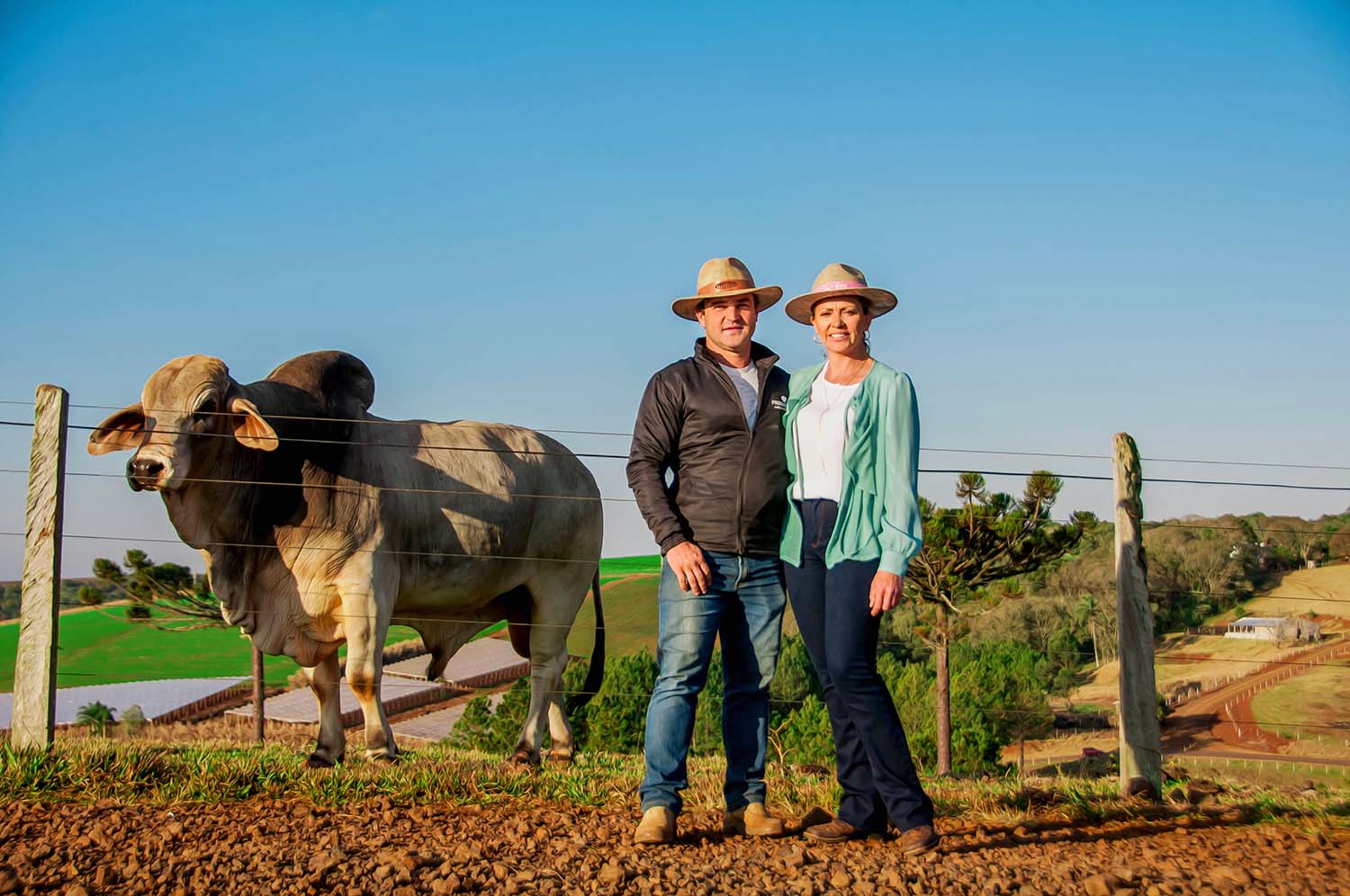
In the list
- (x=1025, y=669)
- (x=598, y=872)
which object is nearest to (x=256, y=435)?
(x=598, y=872)

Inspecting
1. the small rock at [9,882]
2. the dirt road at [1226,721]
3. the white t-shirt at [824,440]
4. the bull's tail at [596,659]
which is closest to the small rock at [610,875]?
the white t-shirt at [824,440]

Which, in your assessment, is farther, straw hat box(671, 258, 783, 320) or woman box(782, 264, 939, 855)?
straw hat box(671, 258, 783, 320)

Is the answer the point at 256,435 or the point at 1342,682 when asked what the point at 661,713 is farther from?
the point at 1342,682

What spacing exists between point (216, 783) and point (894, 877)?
3.08 meters

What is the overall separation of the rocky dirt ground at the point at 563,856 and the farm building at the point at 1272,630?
133ft

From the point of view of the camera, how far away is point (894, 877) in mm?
4008

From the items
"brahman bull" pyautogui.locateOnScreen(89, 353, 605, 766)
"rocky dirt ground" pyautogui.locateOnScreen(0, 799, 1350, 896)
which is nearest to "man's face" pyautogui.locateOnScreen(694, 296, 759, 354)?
"rocky dirt ground" pyautogui.locateOnScreen(0, 799, 1350, 896)

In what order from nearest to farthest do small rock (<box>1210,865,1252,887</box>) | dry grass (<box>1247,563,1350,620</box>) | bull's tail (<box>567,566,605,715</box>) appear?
small rock (<box>1210,865,1252,887</box>) → bull's tail (<box>567,566,605,715</box>) → dry grass (<box>1247,563,1350,620</box>)

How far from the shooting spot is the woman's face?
15.3 feet

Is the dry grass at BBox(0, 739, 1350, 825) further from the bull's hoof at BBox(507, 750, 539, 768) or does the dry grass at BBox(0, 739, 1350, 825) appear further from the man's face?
the man's face

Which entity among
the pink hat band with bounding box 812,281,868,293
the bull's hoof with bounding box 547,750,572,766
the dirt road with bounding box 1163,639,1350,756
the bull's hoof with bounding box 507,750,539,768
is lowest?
the dirt road with bounding box 1163,639,1350,756

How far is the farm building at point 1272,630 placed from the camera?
41219 millimetres

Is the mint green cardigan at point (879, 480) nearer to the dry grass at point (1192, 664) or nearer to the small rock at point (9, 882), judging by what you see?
the small rock at point (9, 882)

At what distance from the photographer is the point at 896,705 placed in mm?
33938
